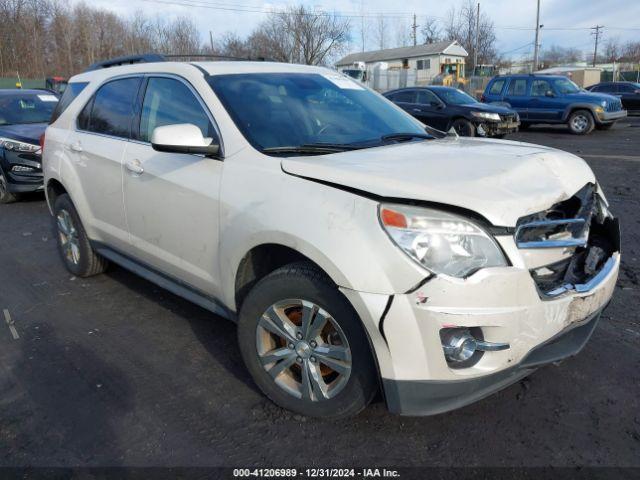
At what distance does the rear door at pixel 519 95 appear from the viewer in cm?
1675

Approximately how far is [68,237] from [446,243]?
3896 millimetres

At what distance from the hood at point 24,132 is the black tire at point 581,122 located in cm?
1472

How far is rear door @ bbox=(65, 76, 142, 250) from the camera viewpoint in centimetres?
382

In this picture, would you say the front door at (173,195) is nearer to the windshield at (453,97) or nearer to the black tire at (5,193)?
the black tire at (5,193)

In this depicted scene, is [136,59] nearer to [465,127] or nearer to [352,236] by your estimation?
[352,236]

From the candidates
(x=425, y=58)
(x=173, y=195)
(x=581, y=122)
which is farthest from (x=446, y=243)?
(x=425, y=58)

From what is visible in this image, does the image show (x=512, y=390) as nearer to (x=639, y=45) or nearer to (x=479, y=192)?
(x=479, y=192)

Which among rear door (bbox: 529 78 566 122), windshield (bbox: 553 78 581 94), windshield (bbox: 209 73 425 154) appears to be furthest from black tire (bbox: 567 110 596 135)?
windshield (bbox: 209 73 425 154)

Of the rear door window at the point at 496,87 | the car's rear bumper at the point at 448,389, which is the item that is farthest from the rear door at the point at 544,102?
the car's rear bumper at the point at 448,389

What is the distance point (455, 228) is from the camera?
2154 millimetres

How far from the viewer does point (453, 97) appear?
47.2 ft

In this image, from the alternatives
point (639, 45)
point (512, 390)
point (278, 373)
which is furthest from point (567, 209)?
point (639, 45)

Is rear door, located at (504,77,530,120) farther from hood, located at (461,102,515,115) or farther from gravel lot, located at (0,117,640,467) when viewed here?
gravel lot, located at (0,117,640,467)

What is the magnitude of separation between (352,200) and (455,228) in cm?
45
